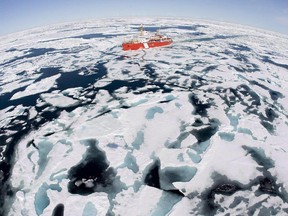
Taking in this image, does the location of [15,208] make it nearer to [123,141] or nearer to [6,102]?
[123,141]

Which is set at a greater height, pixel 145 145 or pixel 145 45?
pixel 145 145

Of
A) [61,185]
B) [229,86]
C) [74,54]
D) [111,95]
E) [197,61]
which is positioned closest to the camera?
[61,185]

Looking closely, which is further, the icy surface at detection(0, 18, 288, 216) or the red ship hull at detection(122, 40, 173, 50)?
the red ship hull at detection(122, 40, 173, 50)

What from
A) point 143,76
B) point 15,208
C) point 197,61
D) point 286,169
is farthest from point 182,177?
point 197,61

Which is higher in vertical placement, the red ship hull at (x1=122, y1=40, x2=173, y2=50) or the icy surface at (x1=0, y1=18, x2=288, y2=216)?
the icy surface at (x1=0, y1=18, x2=288, y2=216)

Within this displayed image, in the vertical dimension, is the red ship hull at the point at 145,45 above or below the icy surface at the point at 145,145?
below

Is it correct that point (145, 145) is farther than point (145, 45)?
No

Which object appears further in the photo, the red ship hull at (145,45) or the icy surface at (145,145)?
the red ship hull at (145,45)

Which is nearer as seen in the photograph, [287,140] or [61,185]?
[61,185]
